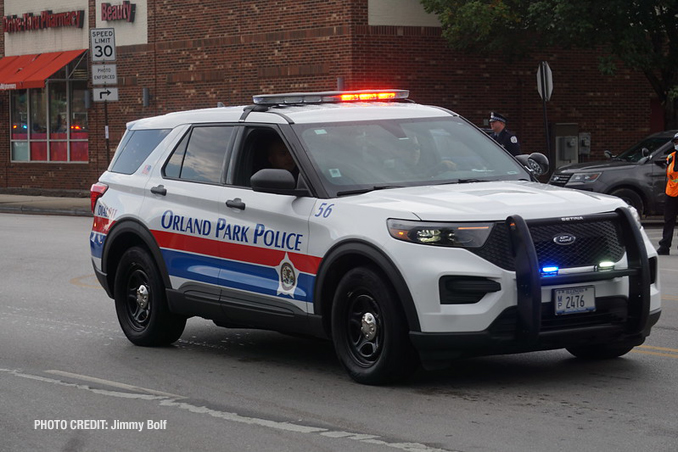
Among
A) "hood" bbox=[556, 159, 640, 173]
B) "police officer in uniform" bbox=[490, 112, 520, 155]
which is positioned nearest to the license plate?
"police officer in uniform" bbox=[490, 112, 520, 155]

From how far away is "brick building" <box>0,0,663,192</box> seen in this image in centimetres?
2789

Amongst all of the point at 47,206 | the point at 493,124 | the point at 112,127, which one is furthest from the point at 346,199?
the point at 112,127

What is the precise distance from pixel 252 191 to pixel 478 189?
5.39 feet

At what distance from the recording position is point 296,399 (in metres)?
7.43

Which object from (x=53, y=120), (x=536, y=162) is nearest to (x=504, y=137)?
(x=536, y=162)

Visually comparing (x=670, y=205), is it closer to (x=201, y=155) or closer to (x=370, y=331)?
(x=201, y=155)

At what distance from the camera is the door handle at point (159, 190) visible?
9.45 meters

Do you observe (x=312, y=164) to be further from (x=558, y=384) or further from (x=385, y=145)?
(x=558, y=384)

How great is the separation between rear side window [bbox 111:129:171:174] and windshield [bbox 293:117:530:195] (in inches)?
75.8

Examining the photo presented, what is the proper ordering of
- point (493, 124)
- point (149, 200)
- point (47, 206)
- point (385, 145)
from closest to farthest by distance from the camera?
point (385, 145)
point (149, 200)
point (493, 124)
point (47, 206)

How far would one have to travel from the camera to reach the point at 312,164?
8.22m

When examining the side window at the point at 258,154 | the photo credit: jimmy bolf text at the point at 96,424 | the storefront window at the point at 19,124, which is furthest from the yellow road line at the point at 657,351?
the storefront window at the point at 19,124

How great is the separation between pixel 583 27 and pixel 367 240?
55.9ft

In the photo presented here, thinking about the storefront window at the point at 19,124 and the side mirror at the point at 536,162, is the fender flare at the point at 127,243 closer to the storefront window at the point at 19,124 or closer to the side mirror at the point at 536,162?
the side mirror at the point at 536,162
